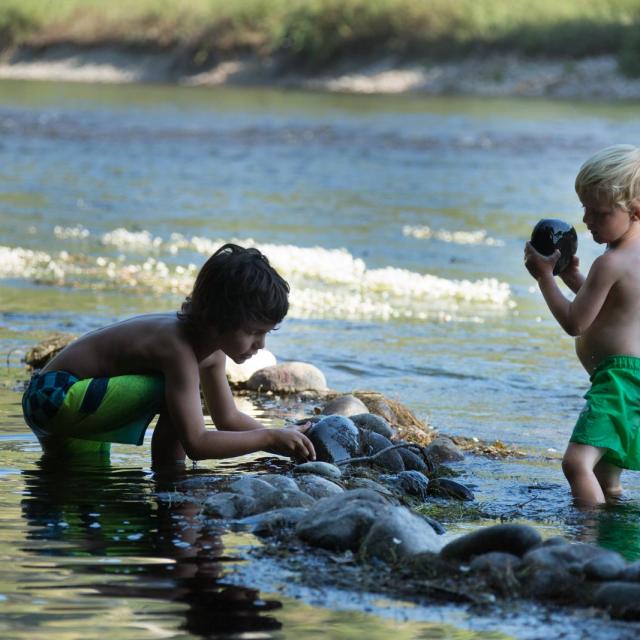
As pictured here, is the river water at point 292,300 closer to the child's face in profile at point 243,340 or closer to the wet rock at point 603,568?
the wet rock at point 603,568

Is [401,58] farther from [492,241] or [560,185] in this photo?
[492,241]

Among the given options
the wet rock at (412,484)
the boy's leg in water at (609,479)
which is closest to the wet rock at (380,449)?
the wet rock at (412,484)

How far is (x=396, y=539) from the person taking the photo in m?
4.79

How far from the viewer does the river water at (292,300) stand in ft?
14.4

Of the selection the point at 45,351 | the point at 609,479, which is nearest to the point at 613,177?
the point at 609,479

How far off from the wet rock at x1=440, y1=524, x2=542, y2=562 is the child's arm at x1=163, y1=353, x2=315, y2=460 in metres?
1.26

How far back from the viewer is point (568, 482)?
6219mm

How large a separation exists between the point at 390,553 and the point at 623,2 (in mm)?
55860

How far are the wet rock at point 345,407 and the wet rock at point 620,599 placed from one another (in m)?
2.93

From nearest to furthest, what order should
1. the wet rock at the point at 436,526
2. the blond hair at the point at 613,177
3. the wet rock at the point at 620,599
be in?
the wet rock at the point at 620,599 → the wet rock at the point at 436,526 → the blond hair at the point at 613,177

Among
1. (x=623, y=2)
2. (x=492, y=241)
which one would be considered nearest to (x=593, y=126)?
(x=492, y=241)

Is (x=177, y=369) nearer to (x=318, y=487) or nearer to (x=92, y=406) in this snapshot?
(x=92, y=406)

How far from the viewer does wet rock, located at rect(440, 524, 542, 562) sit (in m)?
4.70

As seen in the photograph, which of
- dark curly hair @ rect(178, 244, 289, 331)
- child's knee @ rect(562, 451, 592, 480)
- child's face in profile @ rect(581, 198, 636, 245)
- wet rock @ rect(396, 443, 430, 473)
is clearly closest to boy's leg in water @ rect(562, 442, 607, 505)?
child's knee @ rect(562, 451, 592, 480)
